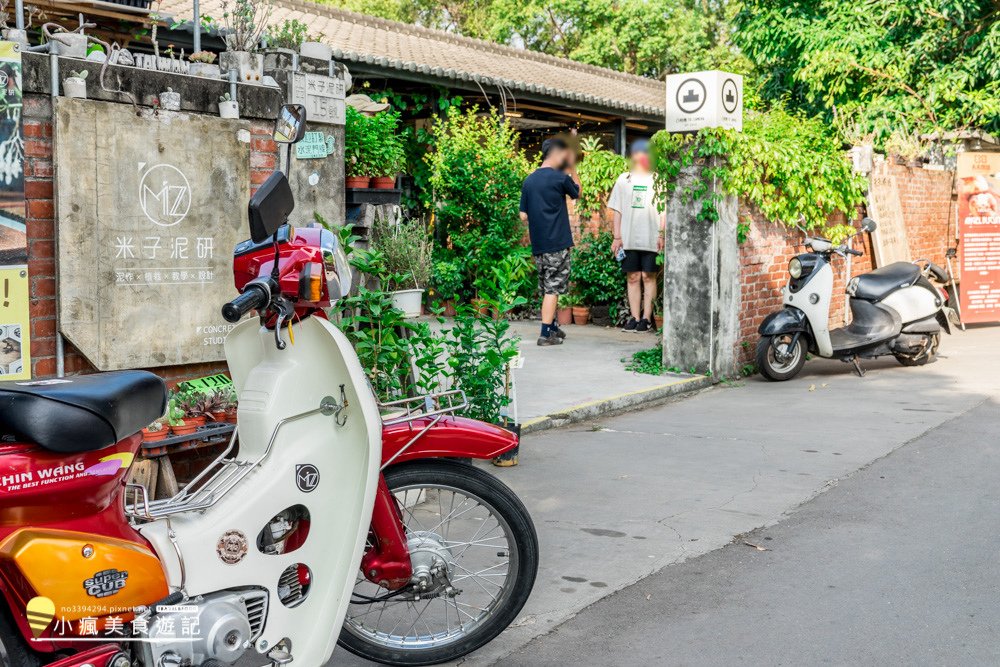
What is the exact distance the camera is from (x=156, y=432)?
4305 millimetres

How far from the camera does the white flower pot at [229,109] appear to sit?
500 cm

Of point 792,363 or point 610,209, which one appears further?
point 610,209

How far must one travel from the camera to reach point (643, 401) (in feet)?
26.5

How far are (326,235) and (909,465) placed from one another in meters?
4.21

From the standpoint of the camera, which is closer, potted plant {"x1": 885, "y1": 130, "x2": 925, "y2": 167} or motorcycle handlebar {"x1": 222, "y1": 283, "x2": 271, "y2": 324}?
motorcycle handlebar {"x1": 222, "y1": 283, "x2": 271, "y2": 324}

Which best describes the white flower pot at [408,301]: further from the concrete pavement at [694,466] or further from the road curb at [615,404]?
the road curb at [615,404]

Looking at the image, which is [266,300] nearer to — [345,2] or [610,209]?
[610,209]

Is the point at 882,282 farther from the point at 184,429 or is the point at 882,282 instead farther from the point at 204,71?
the point at 184,429

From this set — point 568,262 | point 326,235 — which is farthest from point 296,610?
point 568,262

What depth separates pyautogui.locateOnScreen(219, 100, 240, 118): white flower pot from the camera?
5.00m

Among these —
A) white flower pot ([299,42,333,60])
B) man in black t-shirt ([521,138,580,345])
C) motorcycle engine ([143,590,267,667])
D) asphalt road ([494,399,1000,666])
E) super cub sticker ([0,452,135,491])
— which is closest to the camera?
super cub sticker ([0,452,135,491])

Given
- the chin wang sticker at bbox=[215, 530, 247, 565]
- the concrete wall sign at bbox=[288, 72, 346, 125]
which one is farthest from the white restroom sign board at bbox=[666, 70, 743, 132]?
the chin wang sticker at bbox=[215, 530, 247, 565]

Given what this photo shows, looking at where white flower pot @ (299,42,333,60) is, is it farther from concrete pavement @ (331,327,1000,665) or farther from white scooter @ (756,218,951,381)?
white scooter @ (756,218,951,381)

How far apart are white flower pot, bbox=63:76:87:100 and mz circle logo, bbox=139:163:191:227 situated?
0.42 m
